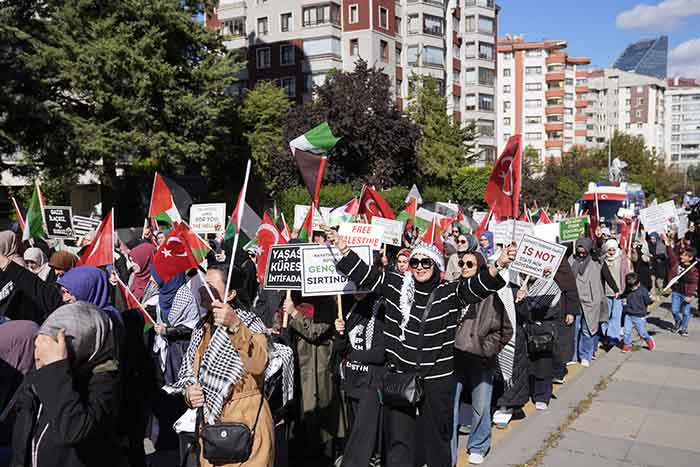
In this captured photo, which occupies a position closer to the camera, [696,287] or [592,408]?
[592,408]

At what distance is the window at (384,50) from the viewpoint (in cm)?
4713

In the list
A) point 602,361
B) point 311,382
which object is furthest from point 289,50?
point 311,382

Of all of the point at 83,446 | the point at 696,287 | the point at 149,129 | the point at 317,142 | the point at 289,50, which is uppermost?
the point at 289,50

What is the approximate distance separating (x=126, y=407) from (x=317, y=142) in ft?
11.4

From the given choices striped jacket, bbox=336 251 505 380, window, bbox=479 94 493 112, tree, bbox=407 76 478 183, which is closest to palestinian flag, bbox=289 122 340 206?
striped jacket, bbox=336 251 505 380

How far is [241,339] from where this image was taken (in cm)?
349

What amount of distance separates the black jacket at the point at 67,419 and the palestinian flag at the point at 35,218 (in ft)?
22.5

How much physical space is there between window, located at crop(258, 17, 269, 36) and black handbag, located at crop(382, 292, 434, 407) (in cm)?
4568

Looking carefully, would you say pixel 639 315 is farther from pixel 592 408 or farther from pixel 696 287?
pixel 592 408

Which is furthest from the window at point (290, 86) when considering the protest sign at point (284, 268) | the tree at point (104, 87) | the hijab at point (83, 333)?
the hijab at point (83, 333)

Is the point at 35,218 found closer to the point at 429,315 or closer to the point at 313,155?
the point at 313,155

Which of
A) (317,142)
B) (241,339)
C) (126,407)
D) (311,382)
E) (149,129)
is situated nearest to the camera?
(241,339)

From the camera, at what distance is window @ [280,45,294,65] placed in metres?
46.6

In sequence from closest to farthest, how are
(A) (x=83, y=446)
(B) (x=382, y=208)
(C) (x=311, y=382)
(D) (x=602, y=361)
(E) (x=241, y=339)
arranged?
(A) (x=83, y=446) → (E) (x=241, y=339) → (C) (x=311, y=382) → (D) (x=602, y=361) → (B) (x=382, y=208)
